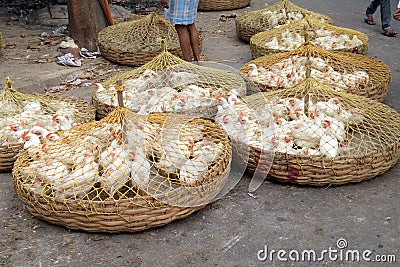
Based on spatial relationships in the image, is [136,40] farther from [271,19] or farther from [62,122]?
[62,122]

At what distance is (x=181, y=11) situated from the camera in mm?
5117

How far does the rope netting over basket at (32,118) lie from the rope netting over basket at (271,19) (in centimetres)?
304

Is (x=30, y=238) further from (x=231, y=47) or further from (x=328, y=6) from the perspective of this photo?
(x=328, y=6)

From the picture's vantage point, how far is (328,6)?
28.8 feet

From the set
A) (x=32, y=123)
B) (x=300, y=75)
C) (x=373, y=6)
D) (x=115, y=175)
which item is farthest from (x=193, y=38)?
(x=373, y=6)

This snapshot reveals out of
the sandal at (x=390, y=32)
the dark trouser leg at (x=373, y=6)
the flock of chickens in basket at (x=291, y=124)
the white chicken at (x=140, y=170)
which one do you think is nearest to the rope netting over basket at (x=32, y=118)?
the white chicken at (x=140, y=170)

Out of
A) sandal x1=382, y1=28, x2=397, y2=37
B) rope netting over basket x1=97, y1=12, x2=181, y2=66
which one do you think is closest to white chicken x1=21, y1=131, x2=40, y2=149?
rope netting over basket x1=97, y1=12, x2=181, y2=66

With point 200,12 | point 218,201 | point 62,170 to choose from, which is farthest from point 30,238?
point 200,12

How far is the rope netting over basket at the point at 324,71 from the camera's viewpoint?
14.3ft

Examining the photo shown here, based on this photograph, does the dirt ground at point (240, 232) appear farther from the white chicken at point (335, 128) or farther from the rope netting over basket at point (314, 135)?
the white chicken at point (335, 128)

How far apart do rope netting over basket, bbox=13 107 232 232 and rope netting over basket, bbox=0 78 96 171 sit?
327 mm

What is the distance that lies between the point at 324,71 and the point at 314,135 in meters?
1.39

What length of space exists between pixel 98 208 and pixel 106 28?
4065mm

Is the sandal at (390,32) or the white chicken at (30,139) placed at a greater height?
the white chicken at (30,139)
